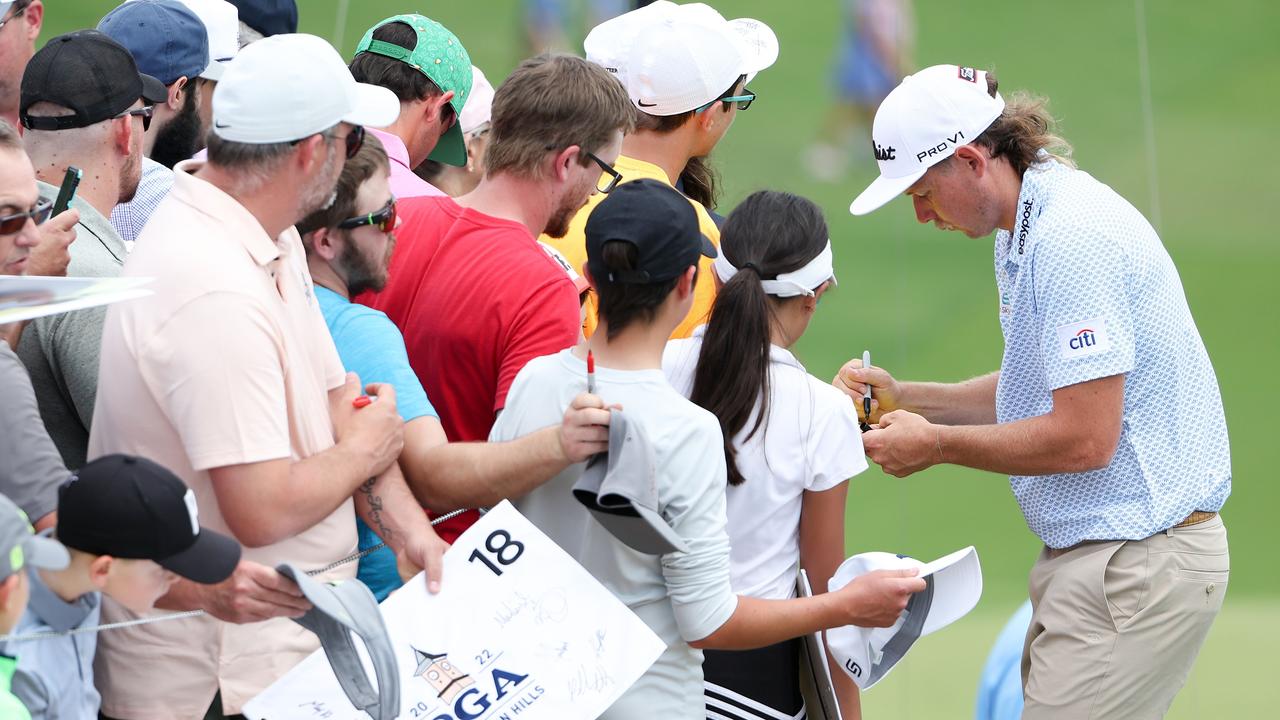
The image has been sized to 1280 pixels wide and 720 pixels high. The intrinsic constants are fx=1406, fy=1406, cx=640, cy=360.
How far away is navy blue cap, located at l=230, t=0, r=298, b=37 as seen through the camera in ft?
15.0

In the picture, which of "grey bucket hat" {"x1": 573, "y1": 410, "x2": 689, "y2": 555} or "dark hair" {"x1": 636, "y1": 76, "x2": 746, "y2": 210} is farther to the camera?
"dark hair" {"x1": 636, "y1": 76, "x2": 746, "y2": 210}

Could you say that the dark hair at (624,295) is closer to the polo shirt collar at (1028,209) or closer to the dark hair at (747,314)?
the dark hair at (747,314)

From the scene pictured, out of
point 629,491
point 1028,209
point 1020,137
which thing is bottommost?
point 629,491

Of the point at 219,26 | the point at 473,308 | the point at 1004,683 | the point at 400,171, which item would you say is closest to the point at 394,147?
the point at 400,171

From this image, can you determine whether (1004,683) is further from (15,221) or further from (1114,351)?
(15,221)

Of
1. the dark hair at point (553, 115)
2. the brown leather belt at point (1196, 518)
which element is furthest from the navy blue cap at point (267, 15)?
the brown leather belt at point (1196, 518)

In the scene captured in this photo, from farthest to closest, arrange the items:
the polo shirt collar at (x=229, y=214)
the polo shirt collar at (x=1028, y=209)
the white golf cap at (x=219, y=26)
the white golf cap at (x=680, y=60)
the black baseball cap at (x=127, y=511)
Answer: the white golf cap at (x=219, y=26)
the white golf cap at (x=680, y=60)
the polo shirt collar at (x=1028, y=209)
the polo shirt collar at (x=229, y=214)
the black baseball cap at (x=127, y=511)

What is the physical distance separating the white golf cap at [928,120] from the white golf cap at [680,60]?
50cm

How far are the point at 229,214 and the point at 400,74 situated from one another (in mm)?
1286

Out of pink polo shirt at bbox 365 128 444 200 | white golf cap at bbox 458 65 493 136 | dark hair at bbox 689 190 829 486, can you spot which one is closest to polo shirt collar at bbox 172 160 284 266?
dark hair at bbox 689 190 829 486

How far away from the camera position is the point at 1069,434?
2846 millimetres

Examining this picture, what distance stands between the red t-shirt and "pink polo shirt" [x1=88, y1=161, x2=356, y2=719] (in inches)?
16.8

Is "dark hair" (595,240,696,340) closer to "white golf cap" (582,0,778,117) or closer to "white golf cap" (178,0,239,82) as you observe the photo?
"white golf cap" (582,0,778,117)

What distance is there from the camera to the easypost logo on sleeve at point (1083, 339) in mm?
2795
